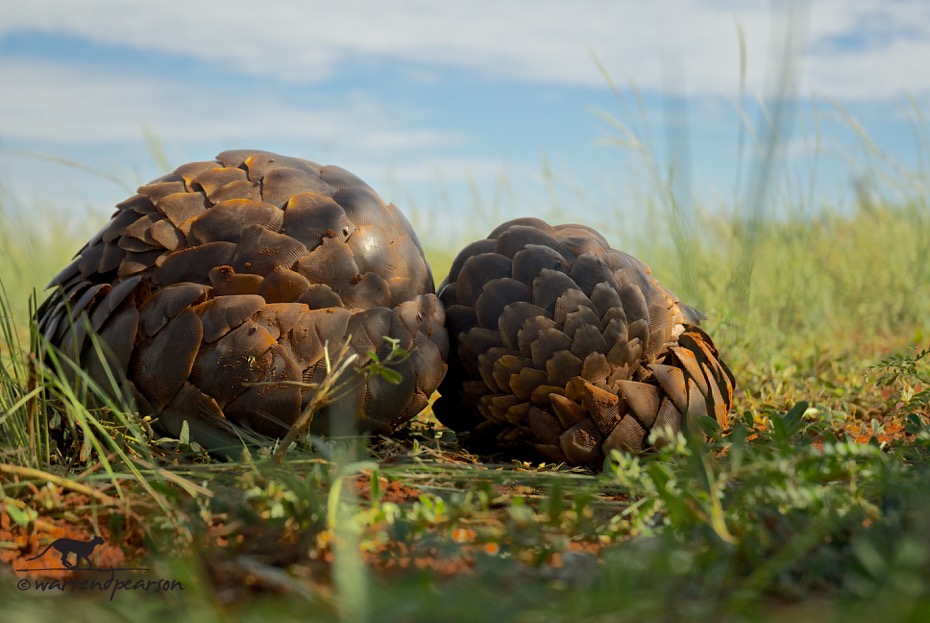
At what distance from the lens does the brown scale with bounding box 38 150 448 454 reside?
219cm

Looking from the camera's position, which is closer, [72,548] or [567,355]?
[72,548]

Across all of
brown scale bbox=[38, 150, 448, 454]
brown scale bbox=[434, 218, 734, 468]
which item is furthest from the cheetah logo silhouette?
brown scale bbox=[434, 218, 734, 468]

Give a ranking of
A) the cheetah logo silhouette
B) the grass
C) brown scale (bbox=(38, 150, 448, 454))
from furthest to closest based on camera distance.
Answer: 1. brown scale (bbox=(38, 150, 448, 454))
2. the cheetah logo silhouette
3. the grass

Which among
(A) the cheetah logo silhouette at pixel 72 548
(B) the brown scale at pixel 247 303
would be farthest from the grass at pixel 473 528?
(B) the brown scale at pixel 247 303

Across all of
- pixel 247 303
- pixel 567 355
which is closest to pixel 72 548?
pixel 247 303

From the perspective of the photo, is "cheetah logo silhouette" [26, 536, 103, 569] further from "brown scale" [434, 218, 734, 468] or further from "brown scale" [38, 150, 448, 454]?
"brown scale" [434, 218, 734, 468]

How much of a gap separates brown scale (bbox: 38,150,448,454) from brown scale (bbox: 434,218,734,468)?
145 millimetres

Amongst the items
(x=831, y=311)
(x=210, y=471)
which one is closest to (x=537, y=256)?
(x=210, y=471)

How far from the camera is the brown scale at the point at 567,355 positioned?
228cm

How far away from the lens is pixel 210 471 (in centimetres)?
200

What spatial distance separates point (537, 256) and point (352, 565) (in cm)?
152

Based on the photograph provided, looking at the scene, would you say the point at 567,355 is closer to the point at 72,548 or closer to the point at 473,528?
the point at 473,528

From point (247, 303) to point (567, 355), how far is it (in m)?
0.87

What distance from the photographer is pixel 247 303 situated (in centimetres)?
220
